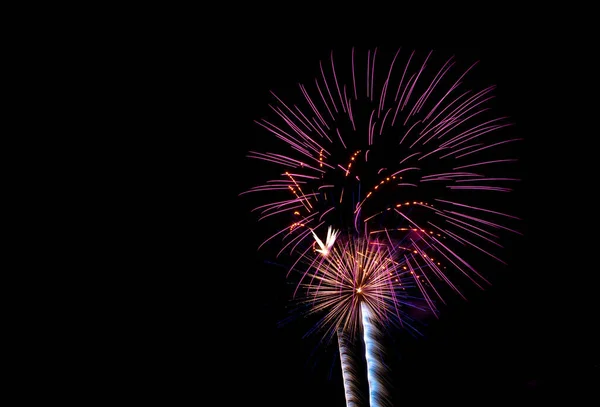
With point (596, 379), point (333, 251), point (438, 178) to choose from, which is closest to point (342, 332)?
point (333, 251)

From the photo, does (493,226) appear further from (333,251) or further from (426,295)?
(333,251)

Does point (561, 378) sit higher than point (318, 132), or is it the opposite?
point (318, 132)

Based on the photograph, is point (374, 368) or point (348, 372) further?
point (348, 372)

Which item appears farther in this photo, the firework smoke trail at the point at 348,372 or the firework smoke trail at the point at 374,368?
the firework smoke trail at the point at 348,372

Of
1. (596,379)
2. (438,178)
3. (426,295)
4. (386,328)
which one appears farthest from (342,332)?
(596,379)

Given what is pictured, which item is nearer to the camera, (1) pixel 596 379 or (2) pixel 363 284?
(1) pixel 596 379

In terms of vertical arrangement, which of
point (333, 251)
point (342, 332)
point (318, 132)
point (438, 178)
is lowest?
point (342, 332)

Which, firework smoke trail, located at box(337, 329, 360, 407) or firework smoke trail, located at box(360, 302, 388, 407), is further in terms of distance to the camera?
firework smoke trail, located at box(337, 329, 360, 407)

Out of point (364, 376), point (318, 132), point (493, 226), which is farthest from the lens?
point (364, 376)

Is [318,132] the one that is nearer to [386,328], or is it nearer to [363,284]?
[363,284]

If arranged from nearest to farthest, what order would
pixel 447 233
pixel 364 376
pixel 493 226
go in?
pixel 493 226, pixel 447 233, pixel 364 376
